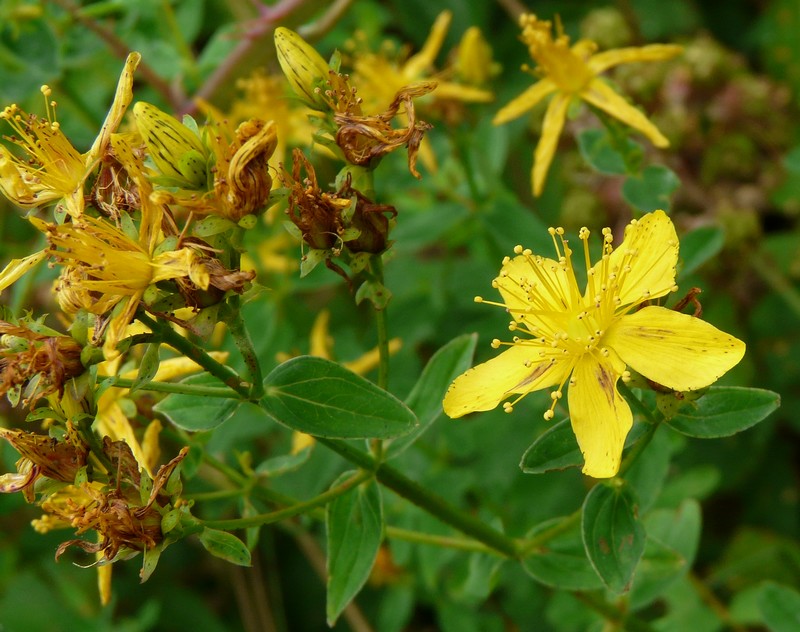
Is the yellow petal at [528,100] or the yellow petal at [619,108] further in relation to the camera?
the yellow petal at [528,100]

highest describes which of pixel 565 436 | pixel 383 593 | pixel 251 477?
pixel 565 436

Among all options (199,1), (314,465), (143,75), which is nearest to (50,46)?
(143,75)

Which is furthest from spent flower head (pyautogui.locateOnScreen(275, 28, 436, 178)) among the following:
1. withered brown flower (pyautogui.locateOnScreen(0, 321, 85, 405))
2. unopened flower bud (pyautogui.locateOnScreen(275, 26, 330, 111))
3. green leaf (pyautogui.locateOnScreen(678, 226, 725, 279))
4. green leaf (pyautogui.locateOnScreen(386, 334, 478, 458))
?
green leaf (pyautogui.locateOnScreen(678, 226, 725, 279))

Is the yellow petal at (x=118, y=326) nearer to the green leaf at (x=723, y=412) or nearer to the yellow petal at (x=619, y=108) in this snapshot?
the green leaf at (x=723, y=412)

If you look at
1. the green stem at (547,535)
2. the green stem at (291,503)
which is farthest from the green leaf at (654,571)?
the green stem at (291,503)

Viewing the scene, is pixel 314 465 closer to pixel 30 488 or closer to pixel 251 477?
pixel 251 477

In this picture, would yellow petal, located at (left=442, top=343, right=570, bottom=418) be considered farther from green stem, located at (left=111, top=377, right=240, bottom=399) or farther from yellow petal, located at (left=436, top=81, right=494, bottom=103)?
yellow petal, located at (left=436, top=81, right=494, bottom=103)
